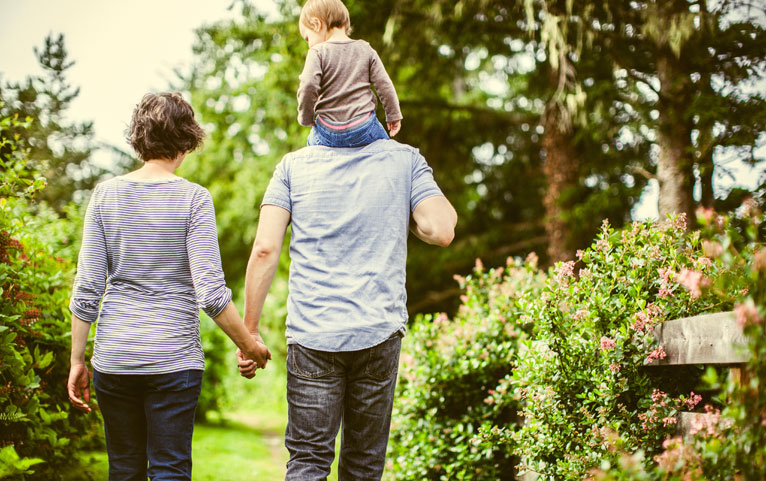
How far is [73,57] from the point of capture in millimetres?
6641

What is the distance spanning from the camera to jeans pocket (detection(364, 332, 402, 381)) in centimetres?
205

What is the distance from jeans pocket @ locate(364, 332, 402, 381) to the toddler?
0.73 m

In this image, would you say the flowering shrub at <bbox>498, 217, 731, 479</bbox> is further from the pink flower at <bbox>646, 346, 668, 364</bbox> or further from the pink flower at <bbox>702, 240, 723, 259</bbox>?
the pink flower at <bbox>702, 240, 723, 259</bbox>

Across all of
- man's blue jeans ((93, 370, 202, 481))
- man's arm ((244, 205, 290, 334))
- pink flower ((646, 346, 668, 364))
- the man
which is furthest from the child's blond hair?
pink flower ((646, 346, 668, 364))

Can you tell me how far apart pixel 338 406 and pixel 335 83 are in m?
1.16

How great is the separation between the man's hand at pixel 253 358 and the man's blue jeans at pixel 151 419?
0.57 ft

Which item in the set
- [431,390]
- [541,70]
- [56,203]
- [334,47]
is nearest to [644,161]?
[541,70]

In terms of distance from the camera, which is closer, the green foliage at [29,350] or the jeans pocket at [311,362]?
the jeans pocket at [311,362]

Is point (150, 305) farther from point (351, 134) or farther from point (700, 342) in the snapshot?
point (700, 342)

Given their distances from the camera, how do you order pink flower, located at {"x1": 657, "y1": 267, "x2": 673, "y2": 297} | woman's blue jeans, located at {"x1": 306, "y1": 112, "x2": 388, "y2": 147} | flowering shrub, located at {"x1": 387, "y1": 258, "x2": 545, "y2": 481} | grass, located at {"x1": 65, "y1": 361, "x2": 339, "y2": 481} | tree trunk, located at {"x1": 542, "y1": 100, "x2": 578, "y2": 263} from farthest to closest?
tree trunk, located at {"x1": 542, "y1": 100, "x2": 578, "y2": 263} < grass, located at {"x1": 65, "y1": 361, "x2": 339, "y2": 481} < flowering shrub, located at {"x1": 387, "y1": 258, "x2": 545, "y2": 481} < pink flower, located at {"x1": 657, "y1": 267, "x2": 673, "y2": 297} < woman's blue jeans, located at {"x1": 306, "y1": 112, "x2": 388, "y2": 147}

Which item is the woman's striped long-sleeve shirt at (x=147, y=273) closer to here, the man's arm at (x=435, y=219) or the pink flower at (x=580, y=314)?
the man's arm at (x=435, y=219)

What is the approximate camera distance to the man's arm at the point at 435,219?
2.16 m

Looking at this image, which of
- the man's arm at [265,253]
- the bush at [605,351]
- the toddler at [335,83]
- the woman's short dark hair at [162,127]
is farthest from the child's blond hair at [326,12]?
the bush at [605,351]

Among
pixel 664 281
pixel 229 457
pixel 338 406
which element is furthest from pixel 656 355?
pixel 229 457
